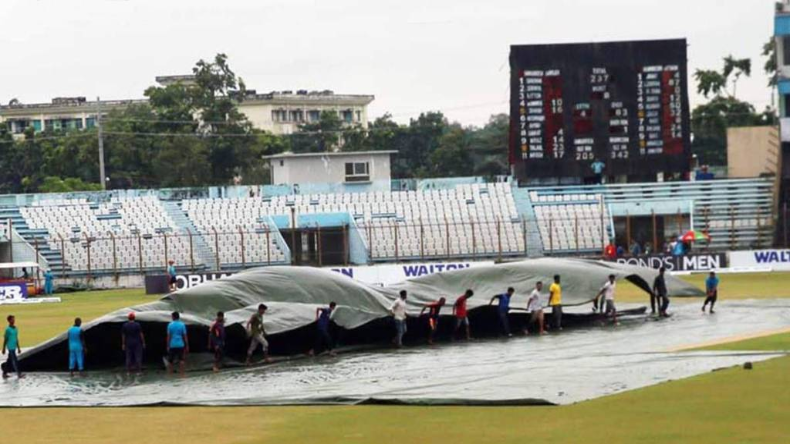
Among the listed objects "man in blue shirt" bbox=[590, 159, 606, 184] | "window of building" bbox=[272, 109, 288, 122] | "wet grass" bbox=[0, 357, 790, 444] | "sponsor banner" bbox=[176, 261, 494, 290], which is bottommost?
"sponsor banner" bbox=[176, 261, 494, 290]

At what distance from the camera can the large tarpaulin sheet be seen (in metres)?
27.1

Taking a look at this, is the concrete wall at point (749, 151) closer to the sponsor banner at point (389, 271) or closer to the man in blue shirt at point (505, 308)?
the sponsor banner at point (389, 271)

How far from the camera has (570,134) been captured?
230 feet

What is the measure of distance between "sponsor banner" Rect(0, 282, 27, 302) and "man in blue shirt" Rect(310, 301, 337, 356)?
35522 mm

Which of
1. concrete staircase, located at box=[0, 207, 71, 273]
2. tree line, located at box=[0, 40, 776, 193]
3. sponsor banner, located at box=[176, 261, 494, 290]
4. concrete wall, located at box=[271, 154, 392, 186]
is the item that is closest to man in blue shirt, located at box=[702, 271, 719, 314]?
sponsor banner, located at box=[176, 261, 494, 290]

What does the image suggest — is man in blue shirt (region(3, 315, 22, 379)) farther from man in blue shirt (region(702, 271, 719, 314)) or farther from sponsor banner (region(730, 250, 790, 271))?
sponsor banner (region(730, 250, 790, 271))

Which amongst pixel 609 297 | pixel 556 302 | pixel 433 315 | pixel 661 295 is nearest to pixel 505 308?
pixel 556 302

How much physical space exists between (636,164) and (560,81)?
223 inches

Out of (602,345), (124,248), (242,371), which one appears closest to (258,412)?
(242,371)

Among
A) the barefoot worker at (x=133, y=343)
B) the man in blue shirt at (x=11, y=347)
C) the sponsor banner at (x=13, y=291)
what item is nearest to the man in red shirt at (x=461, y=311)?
the barefoot worker at (x=133, y=343)

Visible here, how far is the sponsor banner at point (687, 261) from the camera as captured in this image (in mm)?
69625

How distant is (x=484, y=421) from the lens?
23.4 metres

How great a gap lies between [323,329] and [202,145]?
8388 cm

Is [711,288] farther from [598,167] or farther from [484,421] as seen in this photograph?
[598,167]
